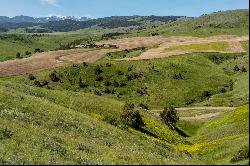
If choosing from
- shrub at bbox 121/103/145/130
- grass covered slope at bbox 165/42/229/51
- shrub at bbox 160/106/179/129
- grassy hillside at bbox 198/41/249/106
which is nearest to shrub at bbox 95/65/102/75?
grassy hillside at bbox 198/41/249/106

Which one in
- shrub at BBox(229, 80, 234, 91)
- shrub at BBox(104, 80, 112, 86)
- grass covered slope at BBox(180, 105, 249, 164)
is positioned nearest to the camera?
grass covered slope at BBox(180, 105, 249, 164)

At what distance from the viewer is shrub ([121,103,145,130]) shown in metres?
58.5

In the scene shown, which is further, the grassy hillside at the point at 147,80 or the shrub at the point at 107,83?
the shrub at the point at 107,83

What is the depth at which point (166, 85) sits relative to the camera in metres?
130

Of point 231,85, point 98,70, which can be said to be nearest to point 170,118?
point 231,85

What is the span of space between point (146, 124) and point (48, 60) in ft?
332

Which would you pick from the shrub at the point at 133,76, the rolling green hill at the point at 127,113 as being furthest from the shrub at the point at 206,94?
the shrub at the point at 133,76

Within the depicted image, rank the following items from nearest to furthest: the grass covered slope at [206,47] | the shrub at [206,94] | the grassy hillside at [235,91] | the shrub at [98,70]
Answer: the grassy hillside at [235,91]
the shrub at [206,94]
the shrub at [98,70]
the grass covered slope at [206,47]

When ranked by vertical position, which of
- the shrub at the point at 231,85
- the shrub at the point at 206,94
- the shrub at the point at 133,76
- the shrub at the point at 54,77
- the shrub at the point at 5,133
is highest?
the shrub at the point at 5,133

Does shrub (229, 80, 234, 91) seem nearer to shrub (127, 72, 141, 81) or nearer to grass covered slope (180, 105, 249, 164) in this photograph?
shrub (127, 72, 141, 81)

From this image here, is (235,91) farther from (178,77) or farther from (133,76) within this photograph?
(133,76)

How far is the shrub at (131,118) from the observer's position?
58469mm

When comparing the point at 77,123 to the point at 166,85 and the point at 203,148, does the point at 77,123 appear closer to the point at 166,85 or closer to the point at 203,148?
the point at 203,148

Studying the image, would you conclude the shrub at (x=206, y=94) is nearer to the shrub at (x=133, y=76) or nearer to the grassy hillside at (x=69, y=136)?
the shrub at (x=133, y=76)
